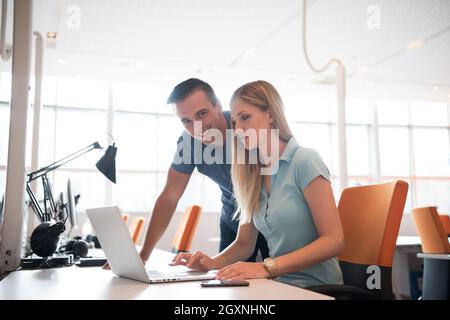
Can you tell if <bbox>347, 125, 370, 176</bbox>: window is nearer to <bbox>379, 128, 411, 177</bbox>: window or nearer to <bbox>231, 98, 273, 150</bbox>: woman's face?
<bbox>379, 128, 411, 177</bbox>: window

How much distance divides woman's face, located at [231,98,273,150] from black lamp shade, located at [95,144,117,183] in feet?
2.06

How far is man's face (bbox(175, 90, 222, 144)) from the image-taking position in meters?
1.88

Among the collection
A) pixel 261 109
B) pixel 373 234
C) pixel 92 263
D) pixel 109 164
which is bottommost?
pixel 92 263

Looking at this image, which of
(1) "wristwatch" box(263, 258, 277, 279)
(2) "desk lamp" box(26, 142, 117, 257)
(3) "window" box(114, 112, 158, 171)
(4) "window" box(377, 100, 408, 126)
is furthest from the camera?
(4) "window" box(377, 100, 408, 126)

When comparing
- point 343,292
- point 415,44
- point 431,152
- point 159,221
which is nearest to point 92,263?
point 159,221

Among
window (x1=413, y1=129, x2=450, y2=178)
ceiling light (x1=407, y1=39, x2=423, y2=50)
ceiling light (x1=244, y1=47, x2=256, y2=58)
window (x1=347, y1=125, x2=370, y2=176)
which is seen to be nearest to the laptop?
ceiling light (x1=244, y1=47, x2=256, y2=58)

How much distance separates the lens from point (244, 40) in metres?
5.82

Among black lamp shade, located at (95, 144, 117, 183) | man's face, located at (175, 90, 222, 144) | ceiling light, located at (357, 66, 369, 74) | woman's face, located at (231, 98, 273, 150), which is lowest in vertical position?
black lamp shade, located at (95, 144, 117, 183)

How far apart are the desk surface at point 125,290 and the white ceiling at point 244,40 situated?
3.99 metres

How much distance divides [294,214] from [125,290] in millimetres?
576

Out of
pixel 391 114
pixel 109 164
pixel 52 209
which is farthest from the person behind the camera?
pixel 391 114

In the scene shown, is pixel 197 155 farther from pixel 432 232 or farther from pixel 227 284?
pixel 432 232

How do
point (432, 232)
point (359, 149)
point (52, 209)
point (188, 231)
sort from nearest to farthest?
point (52, 209), point (432, 232), point (188, 231), point (359, 149)

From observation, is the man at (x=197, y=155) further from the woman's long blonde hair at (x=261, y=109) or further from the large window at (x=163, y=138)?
the large window at (x=163, y=138)
